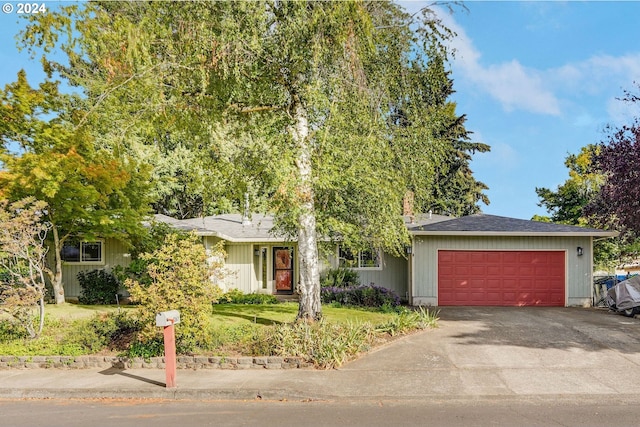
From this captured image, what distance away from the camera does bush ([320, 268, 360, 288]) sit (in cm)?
1620

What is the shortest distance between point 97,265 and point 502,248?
587 inches

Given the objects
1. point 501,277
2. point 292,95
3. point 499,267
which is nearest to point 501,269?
point 499,267

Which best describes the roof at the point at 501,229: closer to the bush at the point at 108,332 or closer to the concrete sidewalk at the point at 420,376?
the concrete sidewalk at the point at 420,376

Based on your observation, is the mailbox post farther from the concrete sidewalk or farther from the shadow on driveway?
the shadow on driveway

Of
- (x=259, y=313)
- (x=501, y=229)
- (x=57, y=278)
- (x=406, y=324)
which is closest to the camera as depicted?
(x=406, y=324)

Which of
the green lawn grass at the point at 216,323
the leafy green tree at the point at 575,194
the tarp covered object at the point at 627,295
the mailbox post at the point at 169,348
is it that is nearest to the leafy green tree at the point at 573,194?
the leafy green tree at the point at 575,194

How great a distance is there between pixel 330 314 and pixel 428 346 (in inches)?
136

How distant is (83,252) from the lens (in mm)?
16891

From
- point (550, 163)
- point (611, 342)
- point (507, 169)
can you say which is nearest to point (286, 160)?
point (611, 342)

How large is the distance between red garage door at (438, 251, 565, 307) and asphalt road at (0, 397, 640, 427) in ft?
30.6

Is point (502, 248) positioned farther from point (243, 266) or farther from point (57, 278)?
point (57, 278)

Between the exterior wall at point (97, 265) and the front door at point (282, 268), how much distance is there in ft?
18.9

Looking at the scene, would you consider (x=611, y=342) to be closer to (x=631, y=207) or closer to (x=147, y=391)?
(x=631, y=207)

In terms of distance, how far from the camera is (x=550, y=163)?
27.2 m
